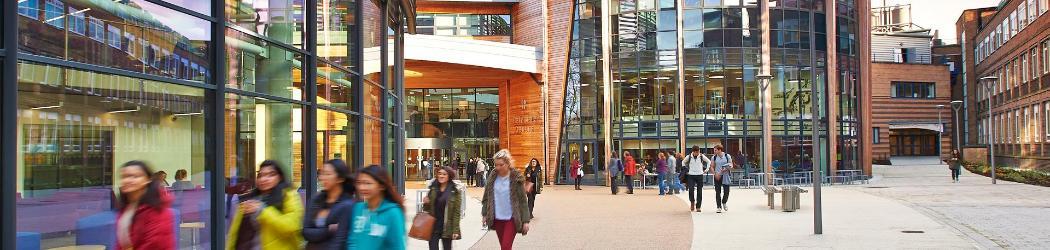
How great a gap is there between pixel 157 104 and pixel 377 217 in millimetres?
4035

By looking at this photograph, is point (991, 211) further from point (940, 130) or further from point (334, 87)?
point (940, 130)

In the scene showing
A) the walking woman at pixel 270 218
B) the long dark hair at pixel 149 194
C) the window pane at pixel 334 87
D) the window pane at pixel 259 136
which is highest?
the window pane at pixel 334 87

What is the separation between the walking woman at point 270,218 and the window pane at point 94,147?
31.5 inches

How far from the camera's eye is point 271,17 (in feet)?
37.7

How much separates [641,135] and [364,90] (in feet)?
72.1

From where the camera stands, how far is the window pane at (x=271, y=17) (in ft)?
34.2

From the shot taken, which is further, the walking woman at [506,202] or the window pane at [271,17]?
the window pane at [271,17]

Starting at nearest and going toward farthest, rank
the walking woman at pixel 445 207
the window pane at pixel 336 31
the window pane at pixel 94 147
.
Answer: the window pane at pixel 94 147, the walking woman at pixel 445 207, the window pane at pixel 336 31

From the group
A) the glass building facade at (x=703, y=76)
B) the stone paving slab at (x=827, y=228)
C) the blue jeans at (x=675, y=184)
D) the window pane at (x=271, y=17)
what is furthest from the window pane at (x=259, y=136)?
the glass building facade at (x=703, y=76)

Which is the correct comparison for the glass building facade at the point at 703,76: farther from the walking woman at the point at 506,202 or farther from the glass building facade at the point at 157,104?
the walking woman at the point at 506,202

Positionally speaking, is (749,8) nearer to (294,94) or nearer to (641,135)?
(641,135)

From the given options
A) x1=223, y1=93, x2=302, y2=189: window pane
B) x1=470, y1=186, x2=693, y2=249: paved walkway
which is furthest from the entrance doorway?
x1=223, y1=93, x2=302, y2=189: window pane

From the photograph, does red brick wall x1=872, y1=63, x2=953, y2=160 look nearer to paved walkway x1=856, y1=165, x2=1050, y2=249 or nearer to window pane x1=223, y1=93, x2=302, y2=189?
paved walkway x1=856, y1=165, x2=1050, y2=249

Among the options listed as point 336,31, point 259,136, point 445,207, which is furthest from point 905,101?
point 445,207
